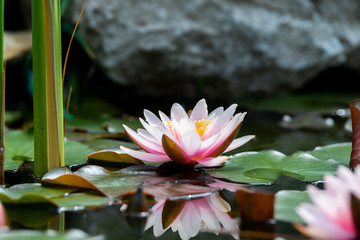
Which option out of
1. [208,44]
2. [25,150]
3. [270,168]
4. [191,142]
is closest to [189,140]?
[191,142]

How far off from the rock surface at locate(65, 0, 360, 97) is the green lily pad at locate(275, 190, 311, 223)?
1.63 meters

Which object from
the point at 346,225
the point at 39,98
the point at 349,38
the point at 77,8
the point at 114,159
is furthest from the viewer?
the point at 349,38

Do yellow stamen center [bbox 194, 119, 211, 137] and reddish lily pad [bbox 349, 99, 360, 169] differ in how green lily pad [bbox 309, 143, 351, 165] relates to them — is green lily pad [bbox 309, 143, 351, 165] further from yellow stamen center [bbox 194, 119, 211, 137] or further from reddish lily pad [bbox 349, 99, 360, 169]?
yellow stamen center [bbox 194, 119, 211, 137]

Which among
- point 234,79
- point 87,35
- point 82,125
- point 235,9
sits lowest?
point 82,125

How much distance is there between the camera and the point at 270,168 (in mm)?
881

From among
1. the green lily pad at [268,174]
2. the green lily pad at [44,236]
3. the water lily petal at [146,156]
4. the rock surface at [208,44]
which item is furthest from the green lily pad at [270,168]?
the rock surface at [208,44]

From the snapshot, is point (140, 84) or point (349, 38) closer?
point (140, 84)

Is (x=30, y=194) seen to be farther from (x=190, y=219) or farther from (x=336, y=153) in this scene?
(x=336, y=153)

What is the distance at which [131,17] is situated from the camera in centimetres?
221

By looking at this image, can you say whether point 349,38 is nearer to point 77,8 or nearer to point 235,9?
point 235,9

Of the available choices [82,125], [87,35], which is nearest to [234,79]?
[87,35]

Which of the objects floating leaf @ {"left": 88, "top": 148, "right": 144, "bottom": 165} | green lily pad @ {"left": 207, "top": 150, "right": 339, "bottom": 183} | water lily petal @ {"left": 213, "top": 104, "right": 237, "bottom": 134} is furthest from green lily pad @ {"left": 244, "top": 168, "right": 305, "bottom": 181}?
floating leaf @ {"left": 88, "top": 148, "right": 144, "bottom": 165}

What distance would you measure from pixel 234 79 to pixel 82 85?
2.73 feet

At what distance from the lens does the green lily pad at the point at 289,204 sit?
58 cm
